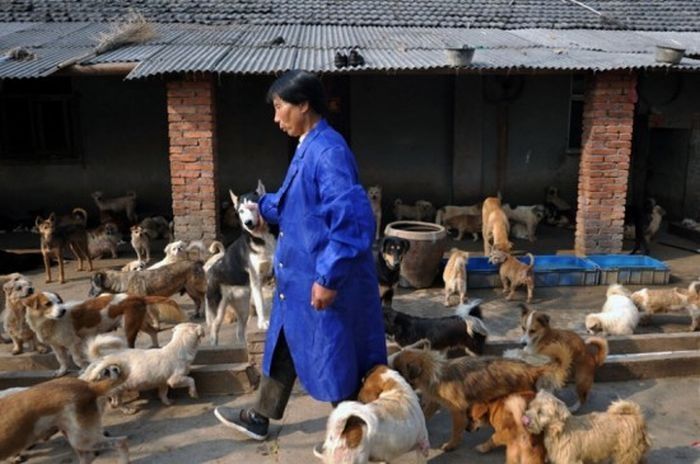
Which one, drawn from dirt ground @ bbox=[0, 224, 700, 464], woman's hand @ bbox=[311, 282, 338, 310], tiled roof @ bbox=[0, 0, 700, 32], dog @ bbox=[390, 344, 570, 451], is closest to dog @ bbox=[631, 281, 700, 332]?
dirt ground @ bbox=[0, 224, 700, 464]

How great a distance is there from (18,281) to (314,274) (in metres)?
A: 3.55

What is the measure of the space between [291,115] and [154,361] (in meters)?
2.40

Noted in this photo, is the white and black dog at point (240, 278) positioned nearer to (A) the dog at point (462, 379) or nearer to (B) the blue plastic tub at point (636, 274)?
(A) the dog at point (462, 379)

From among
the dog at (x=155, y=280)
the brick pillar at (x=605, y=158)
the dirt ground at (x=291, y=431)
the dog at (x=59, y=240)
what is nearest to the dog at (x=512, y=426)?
the dirt ground at (x=291, y=431)

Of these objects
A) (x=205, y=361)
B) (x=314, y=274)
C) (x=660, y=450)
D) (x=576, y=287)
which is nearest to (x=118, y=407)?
(x=205, y=361)

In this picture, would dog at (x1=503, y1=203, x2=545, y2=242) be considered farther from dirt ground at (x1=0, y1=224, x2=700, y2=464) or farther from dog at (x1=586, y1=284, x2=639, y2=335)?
dirt ground at (x1=0, y1=224, x2=700, y2=464)

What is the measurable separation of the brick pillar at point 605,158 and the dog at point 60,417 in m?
7.52

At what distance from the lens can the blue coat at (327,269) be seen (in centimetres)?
322

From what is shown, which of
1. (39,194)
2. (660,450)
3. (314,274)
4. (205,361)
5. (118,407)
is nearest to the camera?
(314,274)

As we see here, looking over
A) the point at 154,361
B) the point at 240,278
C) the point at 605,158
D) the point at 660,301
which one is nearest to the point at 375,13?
the point at 605,158

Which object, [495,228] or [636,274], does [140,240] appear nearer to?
[495,228]

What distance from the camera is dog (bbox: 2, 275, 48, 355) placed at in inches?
218

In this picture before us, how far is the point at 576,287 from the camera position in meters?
8.20

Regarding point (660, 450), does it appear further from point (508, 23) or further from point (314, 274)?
point (508, 23)
